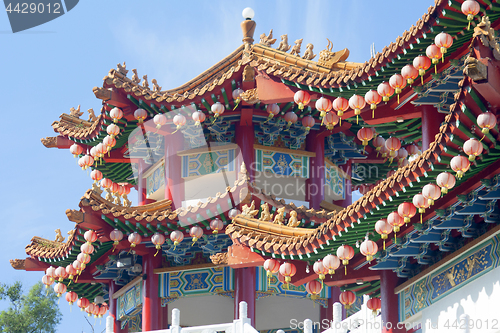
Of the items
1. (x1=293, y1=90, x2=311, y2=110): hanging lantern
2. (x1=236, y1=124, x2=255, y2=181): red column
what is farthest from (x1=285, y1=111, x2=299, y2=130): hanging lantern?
(x1=293, y1=90, x2=311, y2=110): hanging lantern

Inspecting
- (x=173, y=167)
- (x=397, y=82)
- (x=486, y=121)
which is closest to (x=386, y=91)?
(x=397, y=82)

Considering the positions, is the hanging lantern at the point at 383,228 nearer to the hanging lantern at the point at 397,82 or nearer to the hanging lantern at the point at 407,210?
the hanging lantern at the point at 407,210

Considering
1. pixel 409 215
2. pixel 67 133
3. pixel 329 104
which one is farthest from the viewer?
pixel 67 133

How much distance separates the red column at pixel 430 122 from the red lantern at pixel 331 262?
7.36 ft

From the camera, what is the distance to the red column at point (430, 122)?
1245cm

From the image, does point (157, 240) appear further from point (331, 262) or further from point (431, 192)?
point (431, 192)

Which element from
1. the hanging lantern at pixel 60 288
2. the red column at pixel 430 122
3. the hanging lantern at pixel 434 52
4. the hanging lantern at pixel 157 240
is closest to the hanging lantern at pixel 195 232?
the hanging lantern at pixel 157 240

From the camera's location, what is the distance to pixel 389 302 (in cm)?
1166

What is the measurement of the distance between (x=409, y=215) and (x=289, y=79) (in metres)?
5.04

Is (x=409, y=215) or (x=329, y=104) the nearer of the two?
(x=409, y=215)

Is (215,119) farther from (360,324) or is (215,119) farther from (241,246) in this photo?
(360,324)

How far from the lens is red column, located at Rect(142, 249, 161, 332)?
1608cm

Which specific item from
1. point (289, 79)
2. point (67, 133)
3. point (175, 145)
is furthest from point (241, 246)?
point (67, 133)

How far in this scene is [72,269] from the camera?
55.5ft
